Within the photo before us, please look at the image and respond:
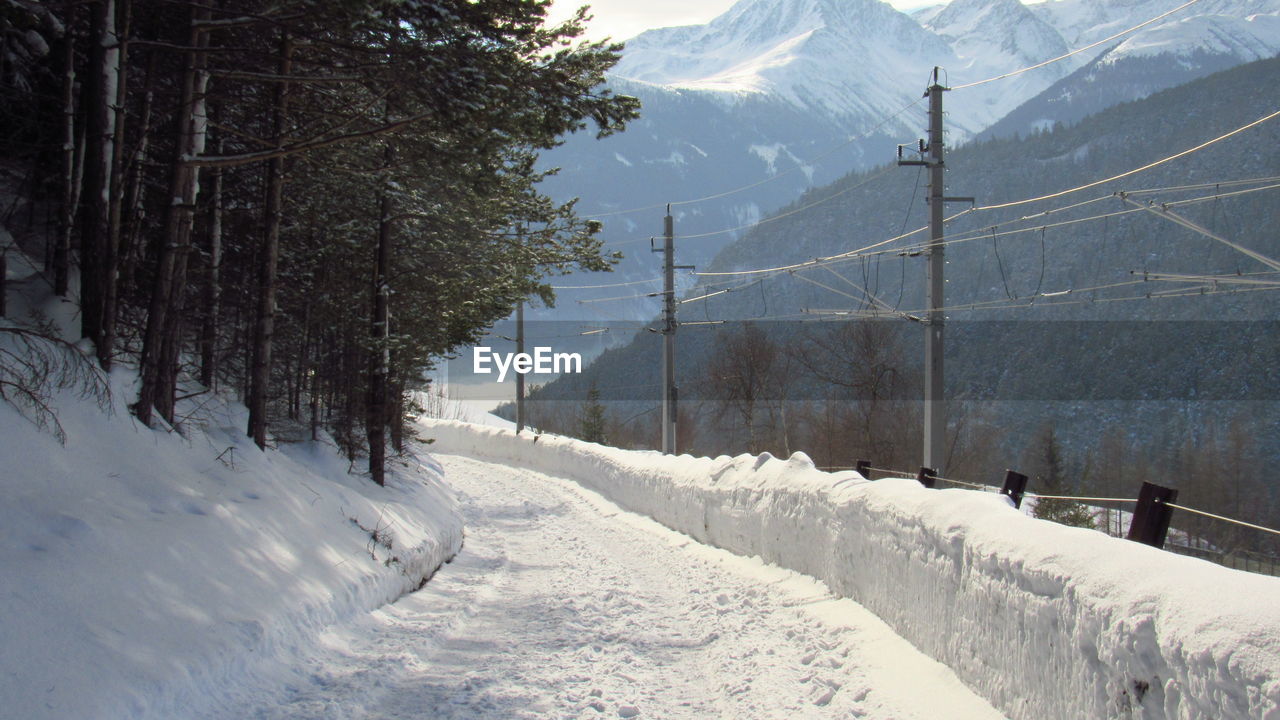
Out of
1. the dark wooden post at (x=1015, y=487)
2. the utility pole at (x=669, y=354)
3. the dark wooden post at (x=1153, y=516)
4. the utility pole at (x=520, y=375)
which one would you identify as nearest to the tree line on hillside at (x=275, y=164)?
the dark wooden post at (x=1015, y=487)

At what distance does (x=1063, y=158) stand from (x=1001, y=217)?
103 ft

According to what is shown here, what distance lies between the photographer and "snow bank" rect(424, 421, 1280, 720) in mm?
3973

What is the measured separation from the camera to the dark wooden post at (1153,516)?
6.15 metres

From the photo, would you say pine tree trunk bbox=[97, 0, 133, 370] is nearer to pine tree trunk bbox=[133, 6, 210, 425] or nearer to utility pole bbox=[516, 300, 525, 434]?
pine tree trunk bbox=[133, 6, 210, 425]

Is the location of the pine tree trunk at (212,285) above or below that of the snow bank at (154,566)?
above

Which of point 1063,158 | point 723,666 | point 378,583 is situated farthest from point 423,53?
point 1063,158

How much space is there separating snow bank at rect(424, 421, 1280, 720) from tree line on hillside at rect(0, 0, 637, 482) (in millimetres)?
5224

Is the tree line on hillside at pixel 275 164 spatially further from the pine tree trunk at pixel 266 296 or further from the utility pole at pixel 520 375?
the utility pole at pixel 520 375

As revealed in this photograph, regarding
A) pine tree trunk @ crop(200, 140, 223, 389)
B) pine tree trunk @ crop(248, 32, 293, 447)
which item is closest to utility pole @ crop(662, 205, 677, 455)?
pine tree trunk @ crop(200, 140, 223, 389)

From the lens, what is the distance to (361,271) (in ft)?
53.1

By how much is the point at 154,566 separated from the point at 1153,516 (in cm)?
681

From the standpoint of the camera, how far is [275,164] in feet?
36.6

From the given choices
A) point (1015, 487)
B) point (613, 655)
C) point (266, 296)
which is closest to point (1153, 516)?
point (1015, 487)

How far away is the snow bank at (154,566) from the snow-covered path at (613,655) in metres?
0.32
